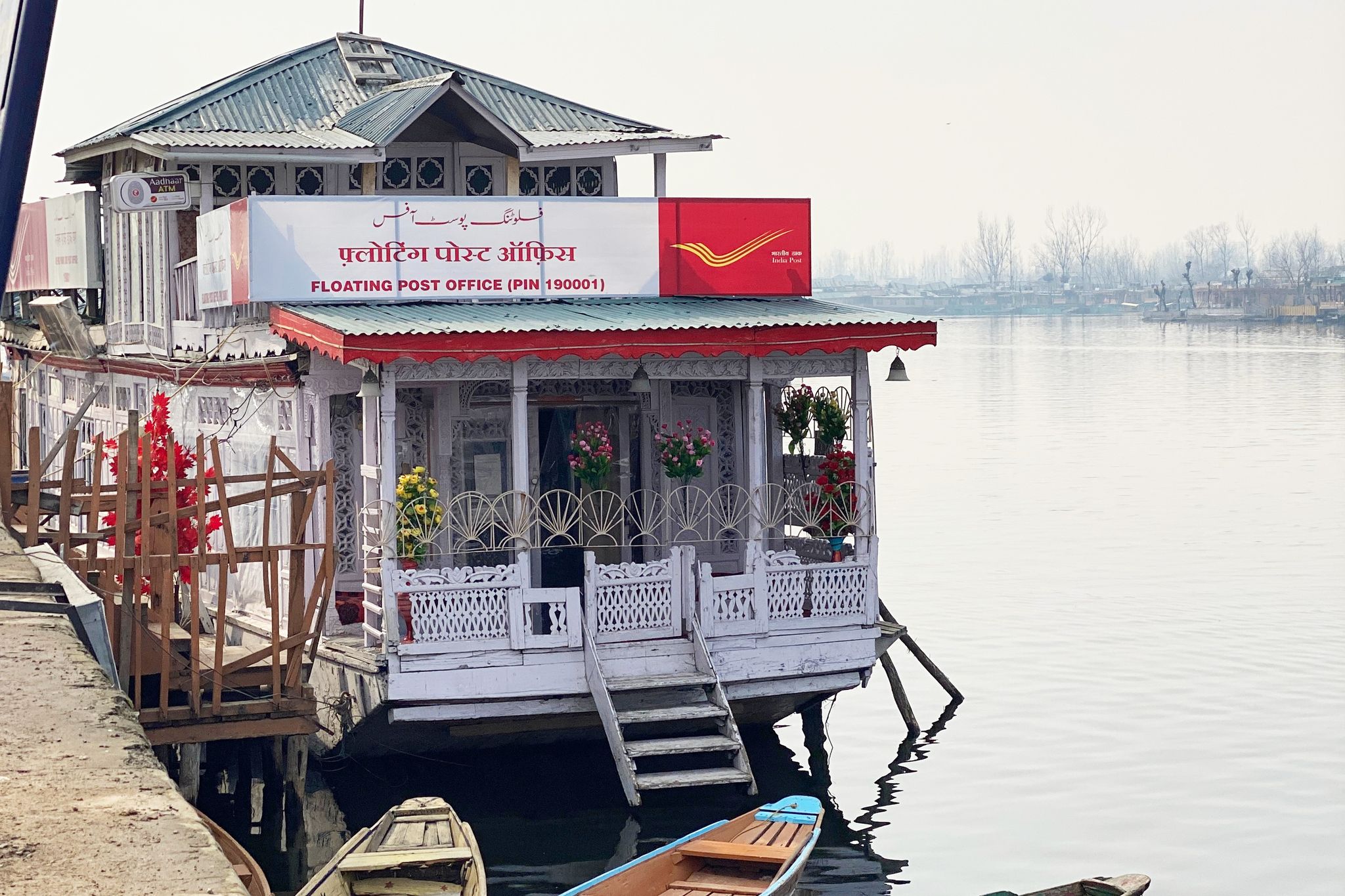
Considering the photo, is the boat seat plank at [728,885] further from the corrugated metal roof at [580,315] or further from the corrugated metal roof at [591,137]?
the corrugated metal roof at [591,137]

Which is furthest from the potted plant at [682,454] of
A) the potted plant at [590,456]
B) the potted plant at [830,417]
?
the potted plant at [830,417]

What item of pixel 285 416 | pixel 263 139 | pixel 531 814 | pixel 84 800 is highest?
pixel 263 139

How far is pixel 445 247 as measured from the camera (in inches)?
688

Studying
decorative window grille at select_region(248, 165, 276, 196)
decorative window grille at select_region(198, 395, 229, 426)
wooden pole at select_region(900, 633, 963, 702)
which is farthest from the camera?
wooden pole at select_region(900, 633, 963, 702)

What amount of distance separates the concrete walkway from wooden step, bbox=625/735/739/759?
5012mm

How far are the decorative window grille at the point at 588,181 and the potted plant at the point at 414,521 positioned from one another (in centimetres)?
581

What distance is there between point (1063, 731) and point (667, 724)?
6824 mm

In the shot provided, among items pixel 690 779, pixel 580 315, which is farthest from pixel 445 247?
pixel 690 779

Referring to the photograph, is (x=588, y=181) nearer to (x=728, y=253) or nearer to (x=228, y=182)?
(x=728, y=253)

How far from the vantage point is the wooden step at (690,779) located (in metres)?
15.1

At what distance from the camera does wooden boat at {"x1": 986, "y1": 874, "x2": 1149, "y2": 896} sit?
531 inches

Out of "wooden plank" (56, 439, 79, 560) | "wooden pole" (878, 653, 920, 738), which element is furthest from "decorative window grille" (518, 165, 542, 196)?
"wooden pole" (878, 653, 920, 738)

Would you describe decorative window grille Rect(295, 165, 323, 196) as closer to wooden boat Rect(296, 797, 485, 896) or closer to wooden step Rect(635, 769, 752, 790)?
wooden step Rect(635, 769, 752, 790)

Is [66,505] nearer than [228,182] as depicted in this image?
Yes
